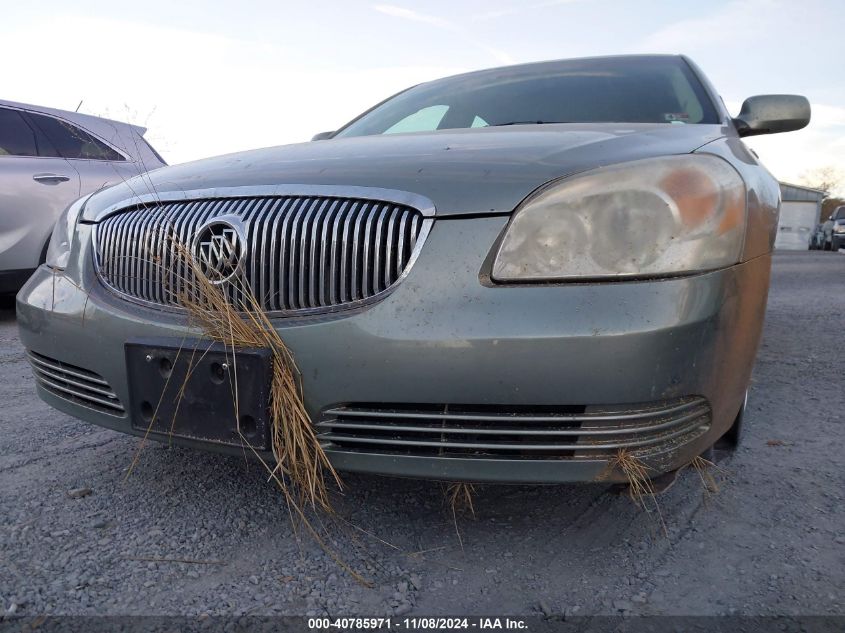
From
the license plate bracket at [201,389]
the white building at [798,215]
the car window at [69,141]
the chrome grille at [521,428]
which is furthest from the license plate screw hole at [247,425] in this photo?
the white building at [798,215]

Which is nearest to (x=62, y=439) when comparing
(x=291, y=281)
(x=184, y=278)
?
(x=184, y=278)

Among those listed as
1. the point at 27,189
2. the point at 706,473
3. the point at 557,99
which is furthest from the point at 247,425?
the point at 27,189

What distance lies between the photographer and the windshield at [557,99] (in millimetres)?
2393

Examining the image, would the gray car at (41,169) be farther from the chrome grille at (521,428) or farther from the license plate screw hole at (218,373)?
the chrome grille at (521,428)

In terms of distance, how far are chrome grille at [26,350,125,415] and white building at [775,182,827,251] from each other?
1456 inches

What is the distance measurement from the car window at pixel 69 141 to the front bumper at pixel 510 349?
3955 millimetres

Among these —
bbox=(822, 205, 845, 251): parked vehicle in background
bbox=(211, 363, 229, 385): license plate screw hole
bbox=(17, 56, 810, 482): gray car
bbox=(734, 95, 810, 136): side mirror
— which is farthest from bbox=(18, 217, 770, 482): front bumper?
bbox=(822, 205, 845, 251): parked vehicle in background

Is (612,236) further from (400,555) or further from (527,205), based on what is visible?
(400,555)

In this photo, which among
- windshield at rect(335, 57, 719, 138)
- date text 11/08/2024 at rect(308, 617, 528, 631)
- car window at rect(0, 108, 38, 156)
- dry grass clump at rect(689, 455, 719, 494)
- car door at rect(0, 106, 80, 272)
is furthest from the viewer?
car window at rect(0, 108, 38, 156)

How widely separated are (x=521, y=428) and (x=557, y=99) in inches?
63.6

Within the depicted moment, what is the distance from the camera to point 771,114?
104 inches

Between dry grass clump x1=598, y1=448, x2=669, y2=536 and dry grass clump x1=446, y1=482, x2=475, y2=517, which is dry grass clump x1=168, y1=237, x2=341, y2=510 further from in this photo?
dry grass clump x1=598, y1=448, x2=669, y2=536

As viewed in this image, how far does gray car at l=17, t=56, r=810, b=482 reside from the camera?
1342mm

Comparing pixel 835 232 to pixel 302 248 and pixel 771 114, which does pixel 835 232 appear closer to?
pixel 771 114
